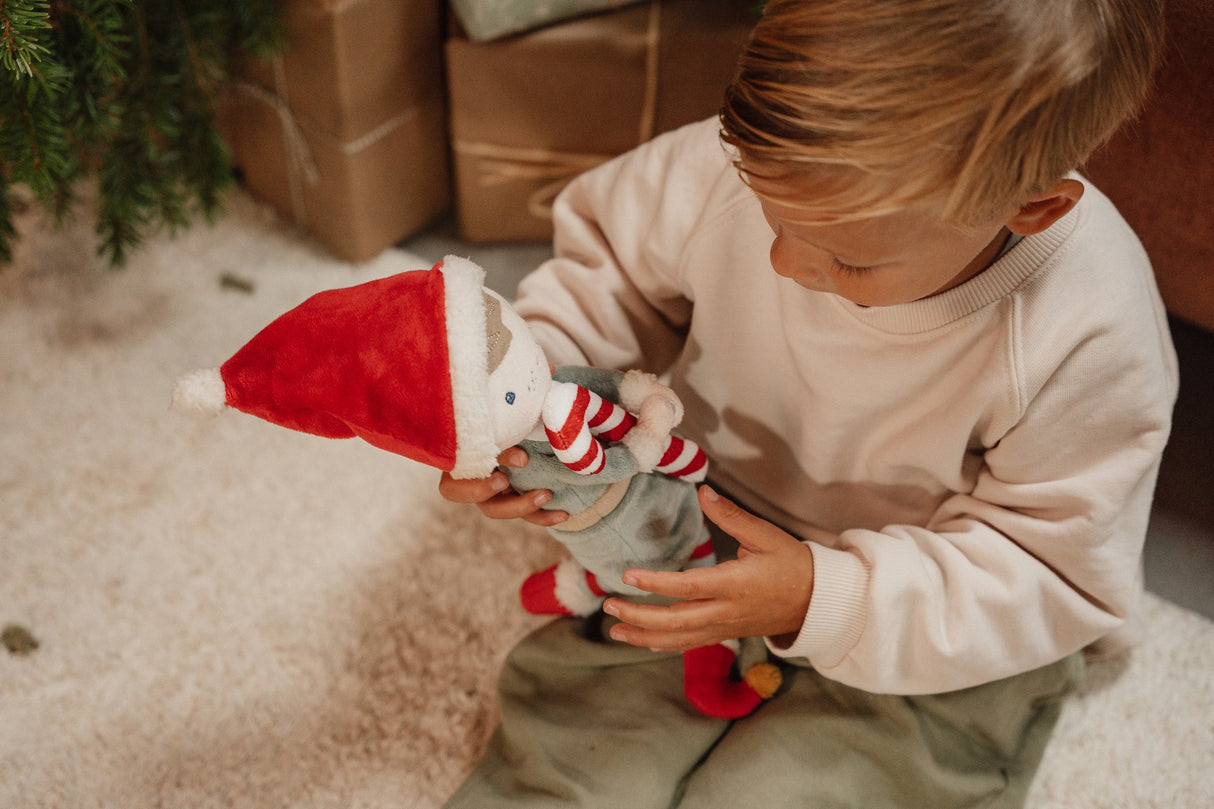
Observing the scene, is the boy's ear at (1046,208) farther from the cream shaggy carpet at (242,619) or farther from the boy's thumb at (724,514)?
the cream shaggy carpet at (242,619)

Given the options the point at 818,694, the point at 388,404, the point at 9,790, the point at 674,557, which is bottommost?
the point at 9,790

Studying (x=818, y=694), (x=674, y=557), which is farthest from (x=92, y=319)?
(x=818, y=694)

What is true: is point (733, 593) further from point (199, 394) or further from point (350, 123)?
point (350, 123)

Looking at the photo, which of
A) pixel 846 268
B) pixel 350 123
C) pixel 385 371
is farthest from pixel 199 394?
pixel 350 123

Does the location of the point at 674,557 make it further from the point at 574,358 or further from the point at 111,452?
the point at 111,452

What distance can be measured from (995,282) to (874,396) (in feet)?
0.36

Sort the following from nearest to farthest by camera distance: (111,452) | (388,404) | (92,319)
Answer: (388,404) < (111,452) < (92,319)

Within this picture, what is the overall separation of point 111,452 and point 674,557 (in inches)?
24.3

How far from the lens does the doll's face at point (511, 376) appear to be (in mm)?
484

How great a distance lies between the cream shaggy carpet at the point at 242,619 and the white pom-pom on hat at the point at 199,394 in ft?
1.28

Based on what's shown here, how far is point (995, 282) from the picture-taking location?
559mm

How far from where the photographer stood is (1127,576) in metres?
0.62

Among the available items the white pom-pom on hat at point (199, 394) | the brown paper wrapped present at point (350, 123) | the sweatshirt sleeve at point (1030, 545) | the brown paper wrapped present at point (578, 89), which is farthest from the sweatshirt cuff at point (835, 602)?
the brown paper wrapped present at point (350, 123)

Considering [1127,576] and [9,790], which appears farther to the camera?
[9,790]
